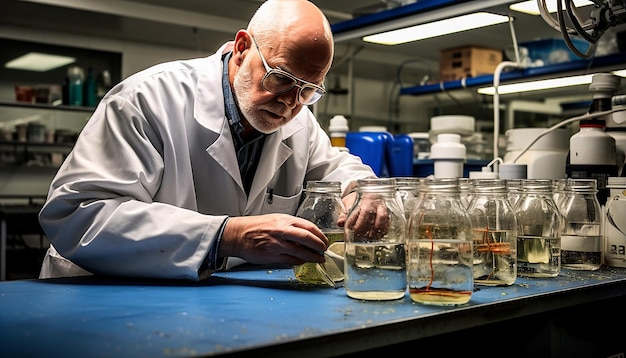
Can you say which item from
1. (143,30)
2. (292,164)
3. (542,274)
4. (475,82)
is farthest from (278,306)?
(143,30)

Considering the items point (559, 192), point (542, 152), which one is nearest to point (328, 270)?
point (559, 192)

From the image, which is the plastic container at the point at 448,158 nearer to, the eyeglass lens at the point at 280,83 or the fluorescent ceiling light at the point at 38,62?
the eyeglass lens at the point at 280,83

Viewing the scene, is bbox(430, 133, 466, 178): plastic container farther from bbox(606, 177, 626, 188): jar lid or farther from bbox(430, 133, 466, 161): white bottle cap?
bbox(606, 177, 626, 188): jar lid

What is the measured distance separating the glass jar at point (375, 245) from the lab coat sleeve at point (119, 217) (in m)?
0.31

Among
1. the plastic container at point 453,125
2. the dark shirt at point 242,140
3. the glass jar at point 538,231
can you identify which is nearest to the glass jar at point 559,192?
the glass jar at point 538,231

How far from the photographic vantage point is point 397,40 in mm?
2906

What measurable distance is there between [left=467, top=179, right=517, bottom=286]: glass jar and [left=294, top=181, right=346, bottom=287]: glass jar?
282mm

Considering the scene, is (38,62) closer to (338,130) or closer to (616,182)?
(338,130)

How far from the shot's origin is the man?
4.25 ft

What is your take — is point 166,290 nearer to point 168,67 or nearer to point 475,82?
point 168,67

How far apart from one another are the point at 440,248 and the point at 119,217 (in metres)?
0.66

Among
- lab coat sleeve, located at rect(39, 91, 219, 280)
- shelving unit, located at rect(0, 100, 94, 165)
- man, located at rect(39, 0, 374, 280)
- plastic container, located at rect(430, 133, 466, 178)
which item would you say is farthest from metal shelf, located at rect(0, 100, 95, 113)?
lab coat sleeve, located at rect(39, 91, 219, 280)

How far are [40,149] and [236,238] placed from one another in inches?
225

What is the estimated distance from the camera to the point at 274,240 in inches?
48.9
